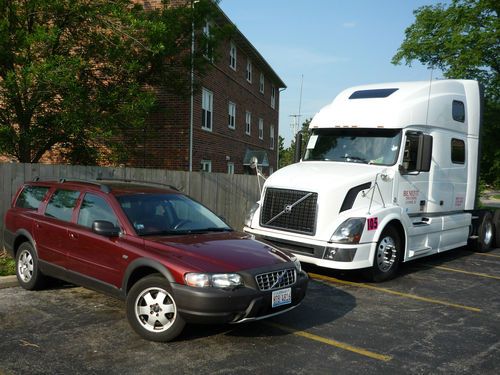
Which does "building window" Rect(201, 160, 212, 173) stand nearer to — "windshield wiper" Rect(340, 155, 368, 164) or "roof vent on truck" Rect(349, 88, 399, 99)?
"roof vent on truck" Rect(349, 88, 399, 99)

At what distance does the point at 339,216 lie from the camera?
7.59m

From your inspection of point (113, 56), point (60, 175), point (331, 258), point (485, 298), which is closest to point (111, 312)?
point (331, 258)

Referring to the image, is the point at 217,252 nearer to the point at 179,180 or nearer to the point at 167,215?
the point at 167,215

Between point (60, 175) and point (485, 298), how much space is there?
24.7 feet

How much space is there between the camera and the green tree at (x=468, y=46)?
2245 cm

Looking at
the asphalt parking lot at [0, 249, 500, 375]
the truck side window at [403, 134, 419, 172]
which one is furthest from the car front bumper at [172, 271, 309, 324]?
the truck side window at [403, 134, 419, 172]

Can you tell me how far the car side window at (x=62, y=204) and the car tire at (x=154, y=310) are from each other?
176 centimetres

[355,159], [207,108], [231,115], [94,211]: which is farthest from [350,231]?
[231,115]

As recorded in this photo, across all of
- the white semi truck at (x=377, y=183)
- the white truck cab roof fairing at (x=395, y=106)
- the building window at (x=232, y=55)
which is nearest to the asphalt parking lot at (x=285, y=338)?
the white semi truck at (x=377, y=183)

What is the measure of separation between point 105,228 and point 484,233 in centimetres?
970

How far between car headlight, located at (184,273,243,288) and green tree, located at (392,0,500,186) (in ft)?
65.5

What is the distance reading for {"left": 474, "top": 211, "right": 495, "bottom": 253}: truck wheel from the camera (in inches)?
455

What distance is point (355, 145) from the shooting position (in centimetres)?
873

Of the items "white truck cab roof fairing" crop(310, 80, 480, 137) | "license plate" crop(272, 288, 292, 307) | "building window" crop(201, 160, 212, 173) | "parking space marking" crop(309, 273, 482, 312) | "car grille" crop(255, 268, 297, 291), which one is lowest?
"parking space marking" crop(309, 273, 482, 312)
